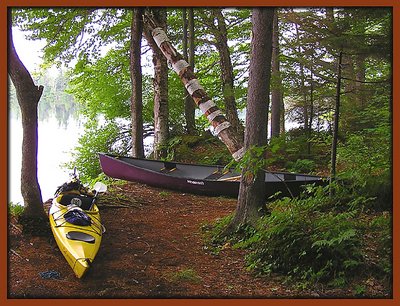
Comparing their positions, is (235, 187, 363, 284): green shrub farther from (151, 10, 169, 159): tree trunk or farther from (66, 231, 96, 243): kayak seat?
(151, 10, 169, 159): tree trunk

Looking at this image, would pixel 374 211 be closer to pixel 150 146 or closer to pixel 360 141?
pixel 360 141

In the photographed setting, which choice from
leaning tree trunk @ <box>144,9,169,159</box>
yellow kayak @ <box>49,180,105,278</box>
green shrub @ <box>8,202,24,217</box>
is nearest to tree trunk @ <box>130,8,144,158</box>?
leaning tree trunk @ <box>144,9,169,159</box>

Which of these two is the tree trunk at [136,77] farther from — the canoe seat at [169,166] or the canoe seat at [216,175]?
the canoe seat at [216,175]

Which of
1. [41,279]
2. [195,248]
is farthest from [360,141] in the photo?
[41,279]

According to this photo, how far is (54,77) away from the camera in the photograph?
13719mm

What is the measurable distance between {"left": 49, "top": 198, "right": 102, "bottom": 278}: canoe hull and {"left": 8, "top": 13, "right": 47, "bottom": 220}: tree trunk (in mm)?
273

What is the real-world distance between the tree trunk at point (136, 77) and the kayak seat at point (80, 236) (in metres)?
5.23

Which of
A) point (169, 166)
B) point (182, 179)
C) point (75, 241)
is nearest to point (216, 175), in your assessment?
point (182, 179)

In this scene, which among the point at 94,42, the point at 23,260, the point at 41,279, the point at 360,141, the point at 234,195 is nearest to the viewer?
the point at 41,279

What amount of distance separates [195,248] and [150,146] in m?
8.82

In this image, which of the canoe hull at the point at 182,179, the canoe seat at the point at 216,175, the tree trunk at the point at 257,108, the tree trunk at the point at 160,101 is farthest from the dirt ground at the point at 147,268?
the tree trunk at the point at 160,101

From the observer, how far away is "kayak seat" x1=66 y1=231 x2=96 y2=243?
4285 millimetres

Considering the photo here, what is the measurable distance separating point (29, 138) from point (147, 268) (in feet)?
7.75

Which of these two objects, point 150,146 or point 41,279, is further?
point 150,146
